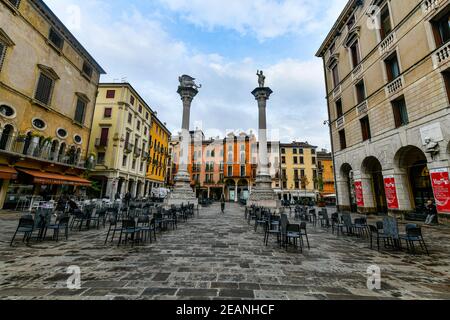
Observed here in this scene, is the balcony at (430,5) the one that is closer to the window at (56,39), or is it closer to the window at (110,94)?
the window at (56,39)

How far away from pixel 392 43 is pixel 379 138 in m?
5.77

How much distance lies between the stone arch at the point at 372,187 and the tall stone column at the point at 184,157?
43.9 feet

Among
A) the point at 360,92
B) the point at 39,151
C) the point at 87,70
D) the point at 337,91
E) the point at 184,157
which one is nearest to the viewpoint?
the point at 39,151

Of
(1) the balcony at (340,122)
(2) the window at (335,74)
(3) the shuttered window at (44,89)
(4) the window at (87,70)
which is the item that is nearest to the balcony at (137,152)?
(4) the window at (87,70)

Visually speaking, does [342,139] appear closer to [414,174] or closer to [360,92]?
[360,92]

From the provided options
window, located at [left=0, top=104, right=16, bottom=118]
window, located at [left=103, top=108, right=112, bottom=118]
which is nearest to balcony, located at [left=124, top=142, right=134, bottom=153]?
window, located at [left=103, top=108, right=112, bottom=118]

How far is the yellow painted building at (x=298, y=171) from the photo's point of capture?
40281mm

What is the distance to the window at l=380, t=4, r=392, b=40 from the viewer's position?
42.6 ft

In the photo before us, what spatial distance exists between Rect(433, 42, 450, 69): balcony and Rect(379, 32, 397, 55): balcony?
3241 millimetres

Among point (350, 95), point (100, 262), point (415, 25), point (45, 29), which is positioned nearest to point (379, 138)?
point (350, 95)

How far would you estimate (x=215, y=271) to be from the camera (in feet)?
12.7

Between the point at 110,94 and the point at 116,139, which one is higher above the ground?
the point at 110,94

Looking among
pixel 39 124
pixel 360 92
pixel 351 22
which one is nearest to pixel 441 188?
pixel 360 92

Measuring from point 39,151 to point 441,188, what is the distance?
81.5ft
